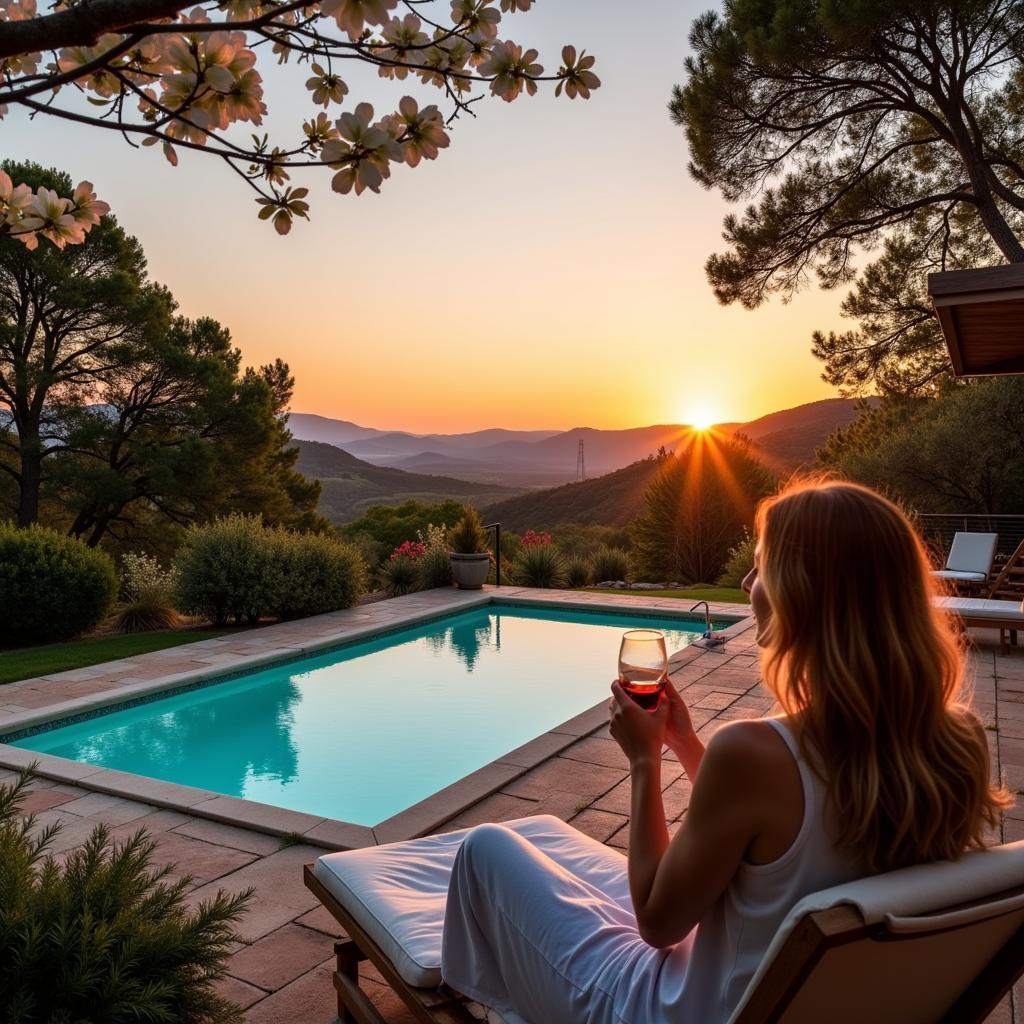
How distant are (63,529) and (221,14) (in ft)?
59.7

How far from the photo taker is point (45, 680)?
20.4ft

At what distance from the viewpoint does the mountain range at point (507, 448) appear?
63.5 metres

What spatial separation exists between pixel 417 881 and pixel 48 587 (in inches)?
282

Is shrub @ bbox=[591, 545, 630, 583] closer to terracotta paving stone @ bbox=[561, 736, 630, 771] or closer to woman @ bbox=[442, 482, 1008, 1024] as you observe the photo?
terracotta paving stone @ bbox=[561, 736, 630, 771]

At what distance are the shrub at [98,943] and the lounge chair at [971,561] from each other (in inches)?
336

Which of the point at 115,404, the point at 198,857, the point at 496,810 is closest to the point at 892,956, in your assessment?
the point at 496,810

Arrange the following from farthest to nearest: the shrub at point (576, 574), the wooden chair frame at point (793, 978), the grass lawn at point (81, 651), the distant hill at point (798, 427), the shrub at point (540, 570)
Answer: the distant hill at point (798, 427), the shrub at point (576, 574), the shrub at point (540, 570), the grass lawn at point (81, 651), the wooden chair frame at point (793, 978)

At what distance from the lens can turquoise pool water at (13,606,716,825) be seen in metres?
5.16

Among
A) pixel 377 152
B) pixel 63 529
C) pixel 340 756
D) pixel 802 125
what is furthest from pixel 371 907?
pixel 63 529

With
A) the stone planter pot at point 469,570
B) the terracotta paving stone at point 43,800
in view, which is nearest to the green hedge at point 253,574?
the stone planter pot at point 469,570

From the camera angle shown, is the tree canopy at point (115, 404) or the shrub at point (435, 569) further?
the tree canopy at point (115, 404)

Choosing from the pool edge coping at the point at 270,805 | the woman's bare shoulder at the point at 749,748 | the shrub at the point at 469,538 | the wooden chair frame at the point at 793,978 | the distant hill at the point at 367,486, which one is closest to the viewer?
the wooden chair frame at the point at 793,978

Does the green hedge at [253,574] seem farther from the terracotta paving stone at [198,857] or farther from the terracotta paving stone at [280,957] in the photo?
the terracotta paving stone at [280,957]

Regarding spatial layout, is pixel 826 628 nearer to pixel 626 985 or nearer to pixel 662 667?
pixel 662 667
